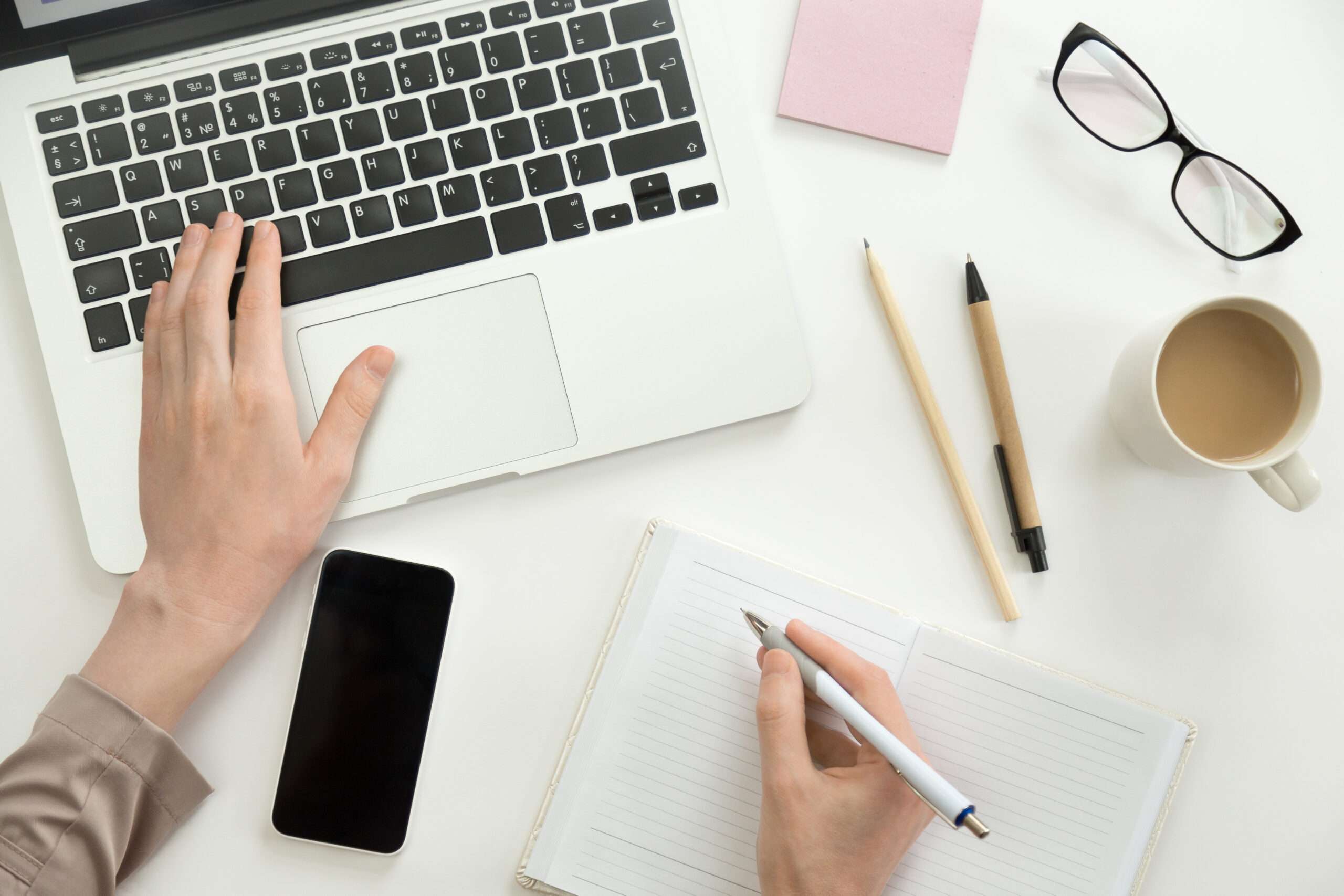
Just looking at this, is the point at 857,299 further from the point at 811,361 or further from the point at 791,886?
the point at 791,886

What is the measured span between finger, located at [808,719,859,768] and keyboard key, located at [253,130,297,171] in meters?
0.56

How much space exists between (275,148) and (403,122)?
93mm

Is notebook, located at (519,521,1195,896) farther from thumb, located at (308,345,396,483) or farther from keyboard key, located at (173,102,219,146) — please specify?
keyboard key, located at (173,102,219,146)

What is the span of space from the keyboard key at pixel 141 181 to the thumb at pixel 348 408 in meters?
0.19

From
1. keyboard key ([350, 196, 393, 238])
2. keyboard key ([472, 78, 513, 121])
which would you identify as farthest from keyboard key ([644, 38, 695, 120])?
keyboard key ([350, 196, 393, 238])

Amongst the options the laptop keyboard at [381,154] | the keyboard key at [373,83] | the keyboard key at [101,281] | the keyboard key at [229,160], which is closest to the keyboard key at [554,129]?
the laptop keyboard at [381,154]

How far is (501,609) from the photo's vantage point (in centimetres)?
70

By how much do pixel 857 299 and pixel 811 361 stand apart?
6 cm

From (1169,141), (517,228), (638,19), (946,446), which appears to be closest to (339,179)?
(517,228)

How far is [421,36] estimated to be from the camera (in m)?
0.66

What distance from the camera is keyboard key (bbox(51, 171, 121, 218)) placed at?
65 centimetres

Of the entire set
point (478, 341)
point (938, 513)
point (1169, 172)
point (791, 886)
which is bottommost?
point (791, 886)

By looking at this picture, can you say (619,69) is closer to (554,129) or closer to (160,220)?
(554,129)

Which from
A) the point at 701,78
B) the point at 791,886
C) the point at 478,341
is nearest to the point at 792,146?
the point at 701,78
